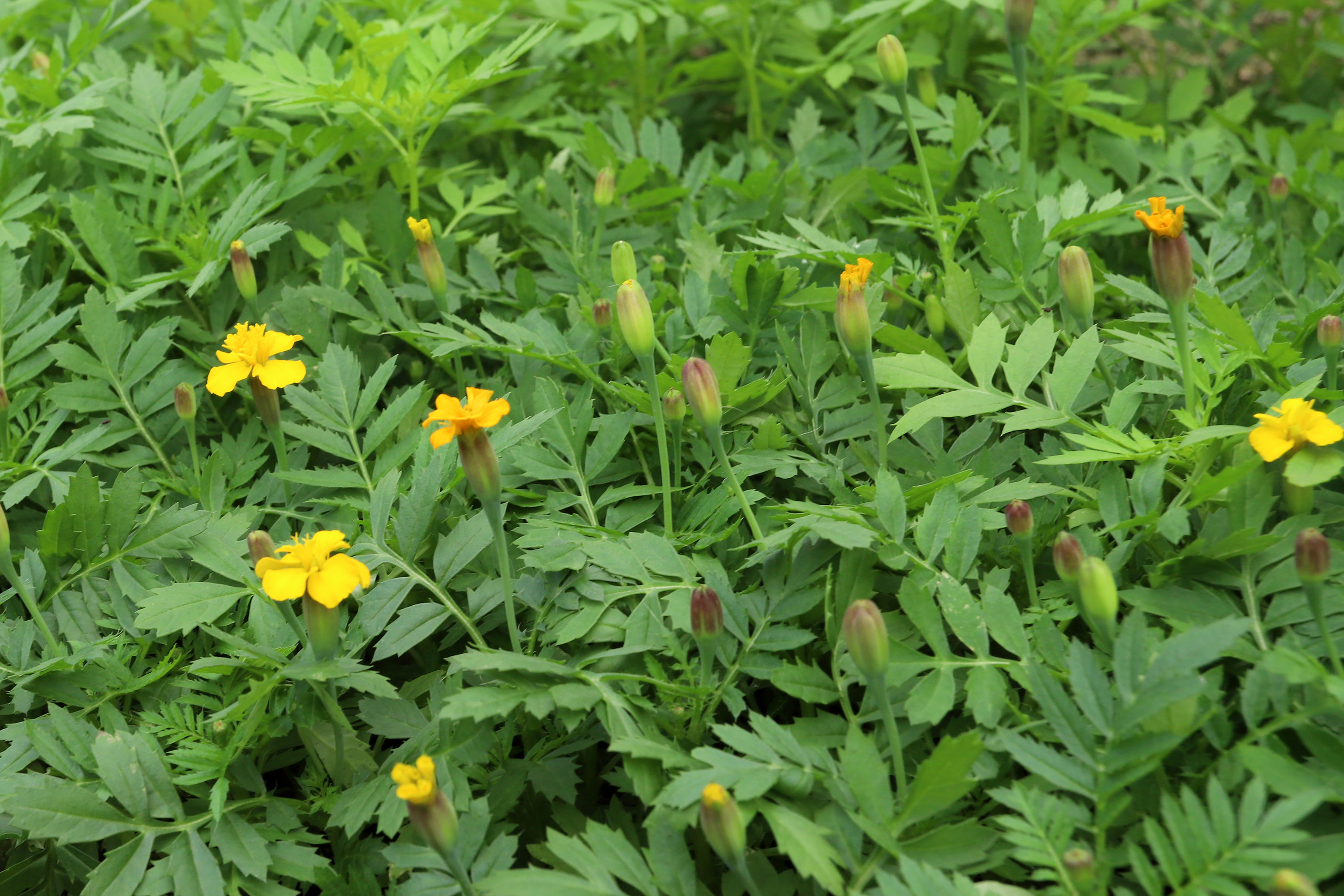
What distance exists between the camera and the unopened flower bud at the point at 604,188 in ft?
4.29

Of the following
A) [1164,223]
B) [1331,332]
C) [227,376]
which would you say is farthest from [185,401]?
[1331,332]

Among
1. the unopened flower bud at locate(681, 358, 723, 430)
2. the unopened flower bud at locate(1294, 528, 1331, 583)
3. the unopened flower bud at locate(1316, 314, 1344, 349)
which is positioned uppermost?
the unopened flower bud at locate(681, 358, 723, 430)

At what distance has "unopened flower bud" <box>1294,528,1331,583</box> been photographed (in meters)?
A: 0.74

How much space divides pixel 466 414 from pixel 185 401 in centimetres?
45

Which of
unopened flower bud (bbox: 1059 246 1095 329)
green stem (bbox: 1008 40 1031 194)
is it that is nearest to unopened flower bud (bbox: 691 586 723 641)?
unopened flower bud (bbox: 1059 246 1095 329)

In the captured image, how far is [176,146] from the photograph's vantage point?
1.44m

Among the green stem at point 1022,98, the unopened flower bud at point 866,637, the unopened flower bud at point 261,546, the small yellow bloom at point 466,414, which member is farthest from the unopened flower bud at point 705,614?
the green stem at point 1022,98

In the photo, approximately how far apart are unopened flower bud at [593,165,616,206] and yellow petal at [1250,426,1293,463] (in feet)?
2.54

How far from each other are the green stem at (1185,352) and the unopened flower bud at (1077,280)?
0.30ft

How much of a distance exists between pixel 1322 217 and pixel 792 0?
2.72ft

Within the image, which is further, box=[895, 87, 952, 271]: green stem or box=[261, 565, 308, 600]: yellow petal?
box=[895, 87, 952, 271]: green stem

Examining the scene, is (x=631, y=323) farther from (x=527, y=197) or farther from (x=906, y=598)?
(x=527, y=197)

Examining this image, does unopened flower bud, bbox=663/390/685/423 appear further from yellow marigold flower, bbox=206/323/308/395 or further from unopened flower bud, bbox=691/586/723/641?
yellow marigold flower, bbox=206/323/308/395

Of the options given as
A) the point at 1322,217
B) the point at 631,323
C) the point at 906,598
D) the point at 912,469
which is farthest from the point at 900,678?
the point at 1322,217
